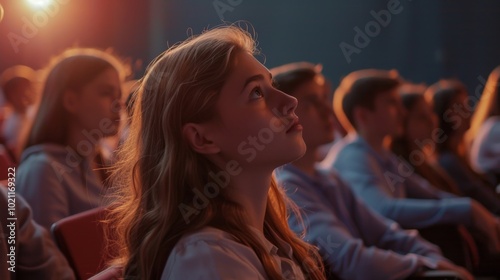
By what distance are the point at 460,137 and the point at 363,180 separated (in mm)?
1278

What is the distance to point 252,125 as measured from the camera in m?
1.16

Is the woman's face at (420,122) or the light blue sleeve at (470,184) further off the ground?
the woman's face at (420,122)

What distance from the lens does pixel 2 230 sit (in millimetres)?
1381

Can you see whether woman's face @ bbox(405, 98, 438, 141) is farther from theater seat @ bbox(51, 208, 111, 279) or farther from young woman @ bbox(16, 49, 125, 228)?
theater seat @ bbox(51, 208, 111, 279)

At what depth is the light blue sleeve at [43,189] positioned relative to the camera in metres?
2.03

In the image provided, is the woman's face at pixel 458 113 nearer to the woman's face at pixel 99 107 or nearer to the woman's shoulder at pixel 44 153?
the woman's face at pixel 99 107

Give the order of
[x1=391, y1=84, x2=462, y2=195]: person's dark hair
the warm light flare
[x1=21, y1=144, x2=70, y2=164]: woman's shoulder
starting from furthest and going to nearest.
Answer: the warm light flare < [x1=391, y1=84, x2=462, y2=195]: person's dark hair < [x1=21, y1=144, x2=70, y2=164]: woman's shoulder

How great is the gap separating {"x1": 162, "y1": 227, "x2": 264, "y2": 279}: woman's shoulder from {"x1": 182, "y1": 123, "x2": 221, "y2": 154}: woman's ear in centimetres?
14

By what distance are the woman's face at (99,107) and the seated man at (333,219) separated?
0.54 metres

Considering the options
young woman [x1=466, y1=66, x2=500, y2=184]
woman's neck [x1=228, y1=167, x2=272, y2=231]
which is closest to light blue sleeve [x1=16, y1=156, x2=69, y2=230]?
woman's neck [x1=228, y1=167, x2=272, y2=231]

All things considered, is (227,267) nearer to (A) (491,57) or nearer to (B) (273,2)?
(B) (273,2)

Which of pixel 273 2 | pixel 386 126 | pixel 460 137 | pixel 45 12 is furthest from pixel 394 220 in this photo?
pixel 273 2

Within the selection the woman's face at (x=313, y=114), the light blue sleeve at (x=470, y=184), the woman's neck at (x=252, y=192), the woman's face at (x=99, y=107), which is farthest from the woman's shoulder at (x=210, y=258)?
the light blue sleeve at (x=470, y=184)

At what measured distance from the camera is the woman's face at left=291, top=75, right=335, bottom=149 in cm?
224
